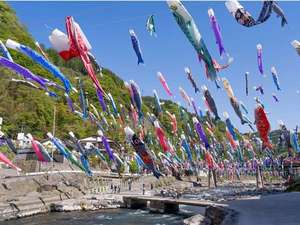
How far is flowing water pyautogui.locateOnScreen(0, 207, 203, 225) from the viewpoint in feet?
94.9

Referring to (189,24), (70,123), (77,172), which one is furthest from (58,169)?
(189,24)

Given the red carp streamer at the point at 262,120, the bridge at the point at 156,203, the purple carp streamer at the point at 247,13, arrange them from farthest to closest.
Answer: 1. the bridge at the point at 156,203
2. the red carp streamer at the point at 262,120
3. the purple carp streamer at the point at 247,13

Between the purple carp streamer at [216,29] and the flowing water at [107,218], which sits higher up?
the purple carp streamer at [216,29]

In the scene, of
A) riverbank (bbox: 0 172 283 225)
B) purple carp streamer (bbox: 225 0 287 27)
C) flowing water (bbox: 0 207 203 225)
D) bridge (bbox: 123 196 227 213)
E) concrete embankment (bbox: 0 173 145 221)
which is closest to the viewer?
purple carp streamer (bbox: 225 0 287 27)

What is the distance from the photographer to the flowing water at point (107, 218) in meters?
28.9

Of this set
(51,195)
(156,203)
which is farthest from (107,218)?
(51,195)

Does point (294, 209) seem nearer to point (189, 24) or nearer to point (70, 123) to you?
point (189, 24)

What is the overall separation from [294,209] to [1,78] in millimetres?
50255

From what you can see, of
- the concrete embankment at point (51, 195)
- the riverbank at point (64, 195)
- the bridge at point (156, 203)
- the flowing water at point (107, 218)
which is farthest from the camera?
the bridge at point (156, 203)

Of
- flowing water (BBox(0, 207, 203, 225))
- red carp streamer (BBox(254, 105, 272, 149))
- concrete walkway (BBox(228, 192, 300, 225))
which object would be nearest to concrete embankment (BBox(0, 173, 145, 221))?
flowing water (BBox(0, 207, 203, 225))

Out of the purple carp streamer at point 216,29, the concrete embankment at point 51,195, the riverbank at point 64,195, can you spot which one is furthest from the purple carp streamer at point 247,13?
the concrete embankment at point 51,195

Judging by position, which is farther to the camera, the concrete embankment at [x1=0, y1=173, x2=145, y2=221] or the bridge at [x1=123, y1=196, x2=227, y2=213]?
the bridge at [x1=123, y1=196, x2=227, y2=213]

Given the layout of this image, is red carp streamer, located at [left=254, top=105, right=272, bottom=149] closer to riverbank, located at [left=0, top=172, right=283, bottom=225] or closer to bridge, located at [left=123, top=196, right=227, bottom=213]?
riverbank, located at [left=0, top=172, right=283, bottom=225]

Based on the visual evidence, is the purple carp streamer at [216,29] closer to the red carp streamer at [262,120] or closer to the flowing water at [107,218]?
the red carp streamer at [262,120]
